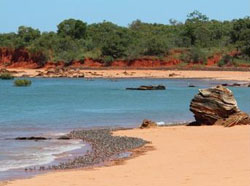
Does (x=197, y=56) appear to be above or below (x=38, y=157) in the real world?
above

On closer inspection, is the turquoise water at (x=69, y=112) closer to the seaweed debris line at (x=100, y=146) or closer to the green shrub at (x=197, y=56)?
the seaweed debris line at (x=100, y=146)

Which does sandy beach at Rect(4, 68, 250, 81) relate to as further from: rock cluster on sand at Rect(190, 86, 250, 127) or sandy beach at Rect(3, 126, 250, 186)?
sandy beach at Rect(3, 126, 250, 186)

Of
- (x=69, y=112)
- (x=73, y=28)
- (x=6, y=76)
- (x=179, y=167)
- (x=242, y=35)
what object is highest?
(x=73, y=28)

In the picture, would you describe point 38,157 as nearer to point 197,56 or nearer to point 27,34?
point 197,56

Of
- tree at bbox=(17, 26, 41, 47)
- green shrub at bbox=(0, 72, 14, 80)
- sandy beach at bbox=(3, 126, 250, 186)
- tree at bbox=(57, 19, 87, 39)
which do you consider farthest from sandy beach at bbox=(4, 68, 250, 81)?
sandy beach at bbox=(3, 126, 250, 186)

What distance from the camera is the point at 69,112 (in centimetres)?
3866

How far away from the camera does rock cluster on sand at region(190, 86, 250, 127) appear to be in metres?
25.9

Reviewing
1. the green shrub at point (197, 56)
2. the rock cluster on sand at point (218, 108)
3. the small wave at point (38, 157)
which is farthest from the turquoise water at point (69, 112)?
the green shrub at point (197, 56)

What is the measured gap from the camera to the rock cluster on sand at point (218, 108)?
85.0ft

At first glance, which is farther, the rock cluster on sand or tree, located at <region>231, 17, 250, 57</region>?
tree, located at <region>231, 17, 250, 57</region>

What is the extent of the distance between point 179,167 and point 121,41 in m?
87.5

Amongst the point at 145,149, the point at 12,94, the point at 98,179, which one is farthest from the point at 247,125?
the point at 12,94

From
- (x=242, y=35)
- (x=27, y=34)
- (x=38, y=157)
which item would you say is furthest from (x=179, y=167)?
(x=27, y=34)

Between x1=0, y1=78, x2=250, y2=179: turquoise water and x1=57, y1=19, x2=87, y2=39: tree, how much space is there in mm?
58489
